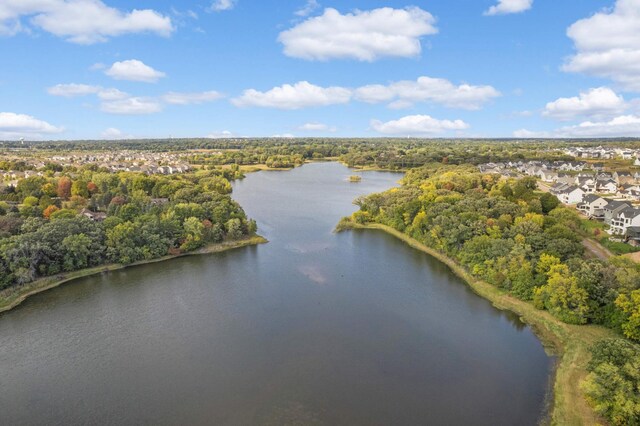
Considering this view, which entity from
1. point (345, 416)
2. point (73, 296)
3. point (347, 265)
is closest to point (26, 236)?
point (73, 296)

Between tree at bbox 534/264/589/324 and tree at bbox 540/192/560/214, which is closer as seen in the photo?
tree at bbox 534/264/589/324

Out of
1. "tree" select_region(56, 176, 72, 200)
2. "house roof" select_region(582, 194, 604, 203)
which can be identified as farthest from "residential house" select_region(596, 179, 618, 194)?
"tree" select_region(56, 176, 72, 200)

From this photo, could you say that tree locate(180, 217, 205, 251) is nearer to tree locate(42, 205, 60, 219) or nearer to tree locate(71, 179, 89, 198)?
tree locate(42, 205, 60, 219)

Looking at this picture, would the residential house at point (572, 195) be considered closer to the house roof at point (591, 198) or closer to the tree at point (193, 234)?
the house roof at point (591, 198)

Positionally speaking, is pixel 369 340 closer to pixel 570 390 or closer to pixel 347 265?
pixel 570 390

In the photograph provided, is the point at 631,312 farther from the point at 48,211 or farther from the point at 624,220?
the point at 48,211

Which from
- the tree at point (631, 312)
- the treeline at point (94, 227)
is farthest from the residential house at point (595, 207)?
the treeline at point (94, 227)
